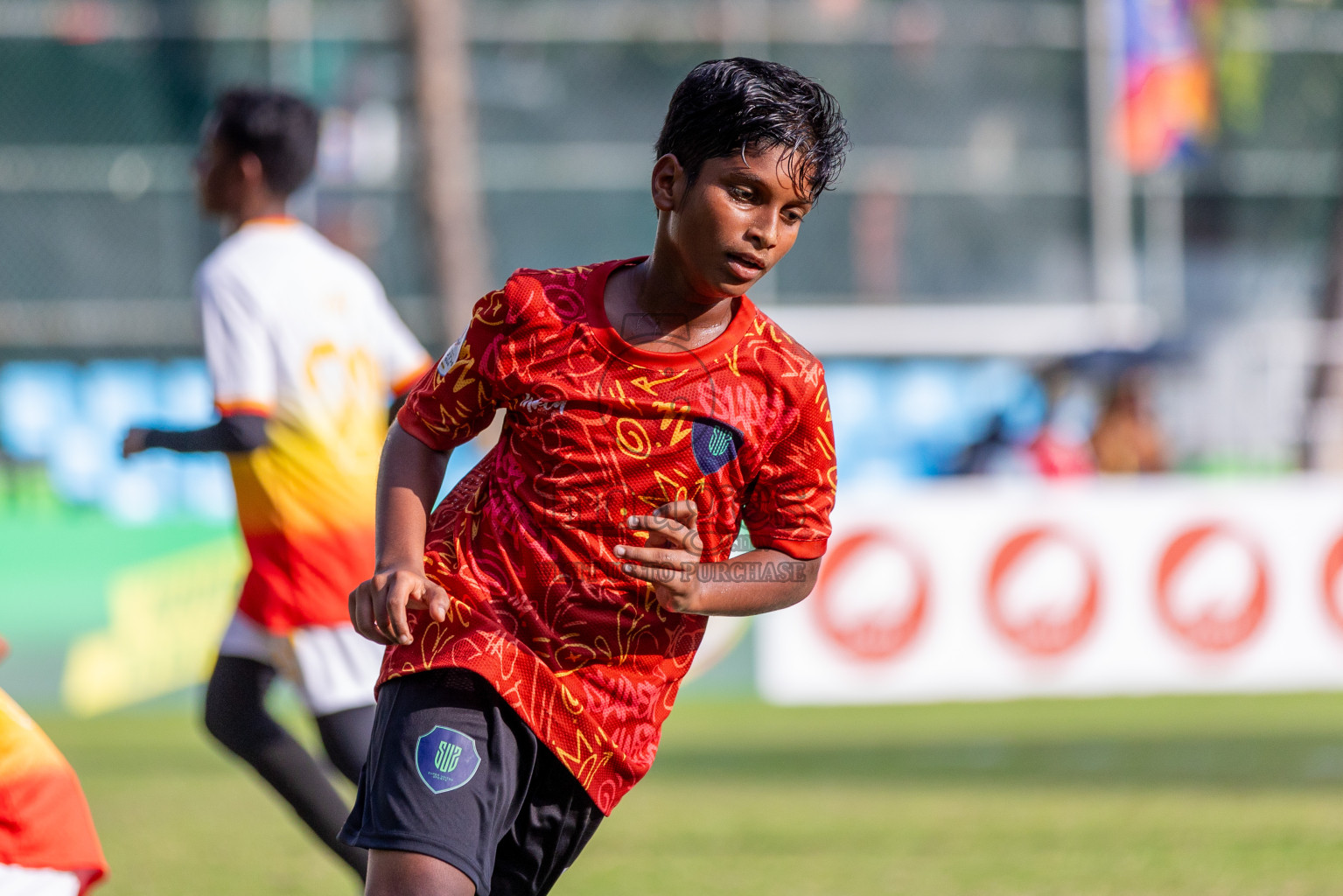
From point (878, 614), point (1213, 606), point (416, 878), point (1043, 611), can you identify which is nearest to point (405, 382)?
point (416, 878)

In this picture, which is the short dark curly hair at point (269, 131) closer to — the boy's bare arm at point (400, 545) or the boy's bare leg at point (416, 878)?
the boy's bare arm at point (400, 545)

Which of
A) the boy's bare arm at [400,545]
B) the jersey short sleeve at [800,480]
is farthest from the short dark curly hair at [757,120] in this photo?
the boy's bare arm at [400,545]

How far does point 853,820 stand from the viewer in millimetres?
6965

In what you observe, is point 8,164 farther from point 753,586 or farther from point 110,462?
point 753,586

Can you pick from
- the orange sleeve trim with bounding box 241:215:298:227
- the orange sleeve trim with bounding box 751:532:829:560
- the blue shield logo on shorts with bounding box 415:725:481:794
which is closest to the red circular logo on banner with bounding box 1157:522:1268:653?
the orange sleeve trim with bounding box 241:215:298:227

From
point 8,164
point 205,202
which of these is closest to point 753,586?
point 205,202

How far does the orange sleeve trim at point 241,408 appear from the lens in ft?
13.7

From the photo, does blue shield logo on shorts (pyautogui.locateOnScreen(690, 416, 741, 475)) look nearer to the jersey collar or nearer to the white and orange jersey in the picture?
the jersey collar

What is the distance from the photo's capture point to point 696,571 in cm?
278

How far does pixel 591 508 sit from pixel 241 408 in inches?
61.7

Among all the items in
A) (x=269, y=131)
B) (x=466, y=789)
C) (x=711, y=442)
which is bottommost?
(x=466, y=789)

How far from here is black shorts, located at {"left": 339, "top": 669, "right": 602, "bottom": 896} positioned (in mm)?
2787

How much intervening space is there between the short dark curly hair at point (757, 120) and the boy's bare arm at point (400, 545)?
66 centimetres

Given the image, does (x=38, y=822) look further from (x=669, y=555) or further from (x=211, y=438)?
(x=211, y=438)
